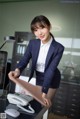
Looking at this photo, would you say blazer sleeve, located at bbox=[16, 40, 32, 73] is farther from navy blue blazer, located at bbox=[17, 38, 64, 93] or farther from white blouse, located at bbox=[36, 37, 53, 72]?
white blouse, located at bbox=[36, 37, 53, 72]

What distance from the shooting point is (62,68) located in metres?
4.16

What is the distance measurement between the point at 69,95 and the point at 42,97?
2.46m

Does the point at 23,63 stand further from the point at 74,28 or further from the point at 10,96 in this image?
the point at 74,28

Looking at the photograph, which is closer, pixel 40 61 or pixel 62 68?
pixel 40 61

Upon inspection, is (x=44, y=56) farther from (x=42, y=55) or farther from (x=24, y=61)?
(x=24, y=61)

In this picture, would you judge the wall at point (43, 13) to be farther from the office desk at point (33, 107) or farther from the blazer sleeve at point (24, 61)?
the office desk at point (33, 107)

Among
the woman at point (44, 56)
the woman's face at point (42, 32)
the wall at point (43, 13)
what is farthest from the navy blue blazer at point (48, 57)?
the wall at point (43, 13)

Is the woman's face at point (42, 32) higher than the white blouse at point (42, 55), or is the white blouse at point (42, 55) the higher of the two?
the woman's face at point (42, 32)

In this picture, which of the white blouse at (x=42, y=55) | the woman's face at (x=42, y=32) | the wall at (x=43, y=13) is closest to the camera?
the woman's face at (x=42, y=32)

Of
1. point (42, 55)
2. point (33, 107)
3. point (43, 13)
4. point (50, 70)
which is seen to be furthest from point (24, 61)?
point (43, 13)

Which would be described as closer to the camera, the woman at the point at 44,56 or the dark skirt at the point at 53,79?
the woman at the point at 44,56

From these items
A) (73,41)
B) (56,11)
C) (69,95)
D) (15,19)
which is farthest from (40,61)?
(15,19)

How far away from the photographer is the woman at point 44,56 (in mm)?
1514

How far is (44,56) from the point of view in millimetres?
1675
